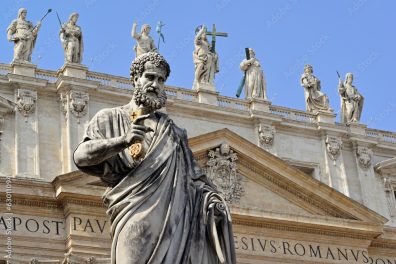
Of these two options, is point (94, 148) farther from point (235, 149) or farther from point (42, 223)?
point (235, 149)

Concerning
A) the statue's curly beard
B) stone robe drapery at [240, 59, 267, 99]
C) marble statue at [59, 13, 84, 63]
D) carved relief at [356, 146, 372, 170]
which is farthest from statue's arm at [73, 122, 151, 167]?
carved relief at [356, 146, 372, 170]

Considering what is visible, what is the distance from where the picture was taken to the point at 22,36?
26.7 m

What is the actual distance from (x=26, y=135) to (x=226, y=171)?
5492 mm

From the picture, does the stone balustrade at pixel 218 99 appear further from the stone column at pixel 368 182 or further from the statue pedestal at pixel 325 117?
the stone column at pixel 368 182

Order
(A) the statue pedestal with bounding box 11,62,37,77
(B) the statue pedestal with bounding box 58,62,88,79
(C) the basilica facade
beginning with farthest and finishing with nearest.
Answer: (B) the statue pedestal with bounding box 58,62,88,79, (A) the statue pedestal with bounding box 11,62,37,77, (C) the basilica facade

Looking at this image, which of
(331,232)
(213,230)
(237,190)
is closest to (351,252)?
(331,232)

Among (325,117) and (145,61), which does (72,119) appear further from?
(145,61)

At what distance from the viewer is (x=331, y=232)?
2862 centimetres

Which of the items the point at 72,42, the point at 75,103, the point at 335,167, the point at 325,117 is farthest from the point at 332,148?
the point at 72,42

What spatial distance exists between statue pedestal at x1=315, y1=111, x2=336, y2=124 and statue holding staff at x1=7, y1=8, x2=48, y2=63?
839 cm

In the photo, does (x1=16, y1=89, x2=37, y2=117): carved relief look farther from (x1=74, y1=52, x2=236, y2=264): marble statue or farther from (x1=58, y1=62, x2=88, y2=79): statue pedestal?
(x1=74, y1=52, x2=236, y2=264): marble statue

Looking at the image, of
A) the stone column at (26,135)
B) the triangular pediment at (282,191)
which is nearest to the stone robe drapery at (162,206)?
the stone column at (26,135)

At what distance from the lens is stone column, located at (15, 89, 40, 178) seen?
25438mm

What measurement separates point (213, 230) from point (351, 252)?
945 inches
